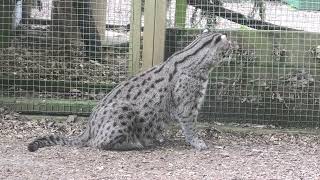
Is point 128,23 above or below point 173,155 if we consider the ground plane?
above

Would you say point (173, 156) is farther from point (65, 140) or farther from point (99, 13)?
point (99, 13)

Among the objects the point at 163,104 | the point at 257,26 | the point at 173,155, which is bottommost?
the point at 173,155

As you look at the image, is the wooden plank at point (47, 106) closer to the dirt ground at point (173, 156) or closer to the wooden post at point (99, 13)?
the dirt ground at point (173, 156)

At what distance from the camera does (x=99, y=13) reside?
7539 millimetres

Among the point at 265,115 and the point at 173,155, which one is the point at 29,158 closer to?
the point at 173,155

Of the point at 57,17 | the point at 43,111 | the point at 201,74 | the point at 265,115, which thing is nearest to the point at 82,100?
the point at 43,111

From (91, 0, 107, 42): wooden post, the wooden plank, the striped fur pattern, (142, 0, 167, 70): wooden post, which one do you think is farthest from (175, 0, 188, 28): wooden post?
the wooden plank

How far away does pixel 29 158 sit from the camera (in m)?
5.89

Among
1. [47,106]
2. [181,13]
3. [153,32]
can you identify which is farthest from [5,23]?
[181,13]

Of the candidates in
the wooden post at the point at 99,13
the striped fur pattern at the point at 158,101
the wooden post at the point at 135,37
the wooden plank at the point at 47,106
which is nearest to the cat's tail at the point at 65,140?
the striped fur pattern at the point at 158,101

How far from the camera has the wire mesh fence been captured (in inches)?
283

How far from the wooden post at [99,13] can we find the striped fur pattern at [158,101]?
4.20 ft

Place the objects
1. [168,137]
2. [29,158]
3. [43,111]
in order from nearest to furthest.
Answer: [29,158] → [168,137] → [43,111]

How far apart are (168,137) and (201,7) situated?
1.58 m
